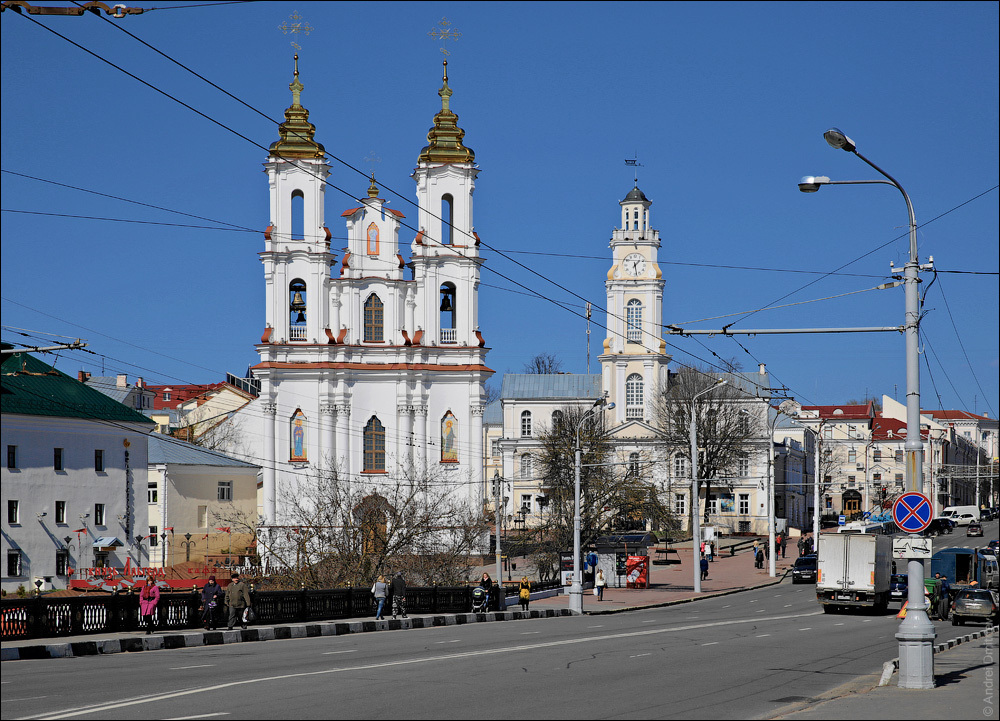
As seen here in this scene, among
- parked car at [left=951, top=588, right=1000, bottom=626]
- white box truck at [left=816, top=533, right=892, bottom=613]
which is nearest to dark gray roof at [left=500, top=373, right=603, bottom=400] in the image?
white box truck at [left=816, top=533, right=892, bottom=613]

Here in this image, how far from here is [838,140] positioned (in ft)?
59.5

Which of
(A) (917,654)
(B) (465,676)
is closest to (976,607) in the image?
(A) (917,654)

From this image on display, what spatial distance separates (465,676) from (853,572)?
2357cm

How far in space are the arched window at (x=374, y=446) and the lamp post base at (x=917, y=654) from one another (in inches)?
2316

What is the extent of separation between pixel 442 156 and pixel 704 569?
3057cm

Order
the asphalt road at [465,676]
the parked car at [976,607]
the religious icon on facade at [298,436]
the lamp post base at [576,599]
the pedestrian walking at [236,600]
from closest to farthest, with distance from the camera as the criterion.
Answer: the asphalt road at [465,676], the pedestrian walking at [236,600], the parked car at [976,607], the lamp post base at [576,599], the religious icon on facade at [298,436]

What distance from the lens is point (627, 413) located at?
104 m

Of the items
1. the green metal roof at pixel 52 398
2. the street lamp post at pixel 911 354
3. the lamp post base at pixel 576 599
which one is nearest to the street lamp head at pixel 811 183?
the street lamp post at pixel 911 354

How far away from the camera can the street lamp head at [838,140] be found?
18.0 m

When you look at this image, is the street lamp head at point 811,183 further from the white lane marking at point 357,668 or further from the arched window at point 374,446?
the arched window at point 374,446

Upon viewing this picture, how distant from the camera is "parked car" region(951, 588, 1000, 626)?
104 ft

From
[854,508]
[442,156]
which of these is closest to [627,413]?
[854,508]

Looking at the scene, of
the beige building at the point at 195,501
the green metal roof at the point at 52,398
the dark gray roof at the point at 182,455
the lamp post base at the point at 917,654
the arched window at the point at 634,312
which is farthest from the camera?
the arched window at the point at 634,312

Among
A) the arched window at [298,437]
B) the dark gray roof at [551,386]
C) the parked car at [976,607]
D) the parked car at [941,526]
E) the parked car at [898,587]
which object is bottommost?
the parked car at [941,526]
